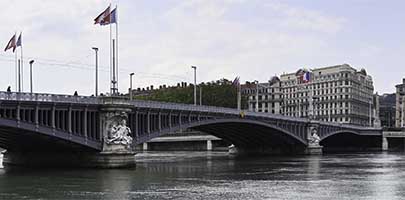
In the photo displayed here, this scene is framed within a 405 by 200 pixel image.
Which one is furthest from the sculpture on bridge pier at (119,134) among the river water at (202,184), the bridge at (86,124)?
the river water at (202,184)

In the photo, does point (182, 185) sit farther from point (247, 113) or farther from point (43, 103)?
point (247, 113)

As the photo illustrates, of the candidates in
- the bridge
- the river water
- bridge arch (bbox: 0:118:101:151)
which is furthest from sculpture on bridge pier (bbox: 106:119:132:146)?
the river water

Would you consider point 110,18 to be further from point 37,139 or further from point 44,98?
point 37,139

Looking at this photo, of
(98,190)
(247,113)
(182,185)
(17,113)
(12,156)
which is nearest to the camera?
(98,190)

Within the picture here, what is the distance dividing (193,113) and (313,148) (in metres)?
44.7

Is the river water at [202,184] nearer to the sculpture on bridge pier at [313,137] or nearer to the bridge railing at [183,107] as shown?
the bridge railing at [183,107]

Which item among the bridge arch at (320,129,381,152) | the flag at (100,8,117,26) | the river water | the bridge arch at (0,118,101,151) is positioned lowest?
the bridge arch at (320,129,381,152)

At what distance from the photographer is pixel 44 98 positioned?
7038 cm

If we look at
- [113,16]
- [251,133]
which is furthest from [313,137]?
Result: [113,16]

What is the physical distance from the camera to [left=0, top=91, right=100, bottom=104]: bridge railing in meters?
66.0

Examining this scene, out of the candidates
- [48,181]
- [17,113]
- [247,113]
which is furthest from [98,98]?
[247,113]

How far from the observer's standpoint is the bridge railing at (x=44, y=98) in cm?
6598

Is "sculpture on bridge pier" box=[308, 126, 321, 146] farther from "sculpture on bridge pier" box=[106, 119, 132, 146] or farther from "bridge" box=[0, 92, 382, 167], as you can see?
"sculpture on bridge pier" box=[106, 119, 132, 146]

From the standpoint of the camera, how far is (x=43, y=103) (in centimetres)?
6969
